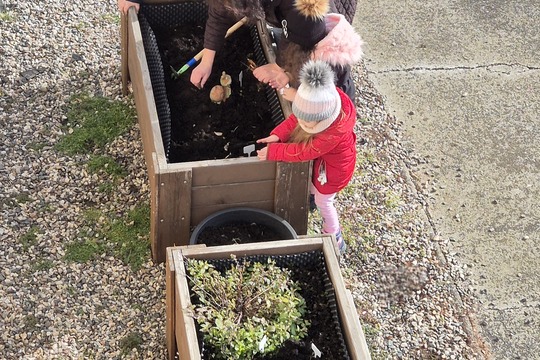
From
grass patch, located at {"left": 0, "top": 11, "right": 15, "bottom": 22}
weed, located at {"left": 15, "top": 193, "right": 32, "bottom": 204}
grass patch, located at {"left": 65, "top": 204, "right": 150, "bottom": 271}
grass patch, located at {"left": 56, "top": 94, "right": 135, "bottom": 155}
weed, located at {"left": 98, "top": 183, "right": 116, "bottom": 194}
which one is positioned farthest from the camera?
grass patch, located at {"left": 0, "top": 11, "right": 15, "bottom": 22}

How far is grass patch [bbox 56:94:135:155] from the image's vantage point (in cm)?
542

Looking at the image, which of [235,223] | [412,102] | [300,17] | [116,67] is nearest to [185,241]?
[235,223]

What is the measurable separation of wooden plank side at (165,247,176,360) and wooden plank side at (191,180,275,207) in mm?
509

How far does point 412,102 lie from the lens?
609cm

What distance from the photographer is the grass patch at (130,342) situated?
4.43 meters

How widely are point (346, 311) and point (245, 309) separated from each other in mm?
452

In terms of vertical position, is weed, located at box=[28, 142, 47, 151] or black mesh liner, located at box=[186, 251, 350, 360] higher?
black mesh liner, located at box=[186, 251, 350, 360]

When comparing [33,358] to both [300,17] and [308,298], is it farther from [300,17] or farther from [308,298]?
[300,17]

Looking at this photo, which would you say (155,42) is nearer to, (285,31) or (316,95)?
(285,31)

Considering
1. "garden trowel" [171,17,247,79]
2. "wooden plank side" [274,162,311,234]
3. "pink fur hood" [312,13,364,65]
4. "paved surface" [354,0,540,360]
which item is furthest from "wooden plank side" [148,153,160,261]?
"paved surface" [354,0,540,360]

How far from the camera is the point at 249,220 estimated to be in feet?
15.2

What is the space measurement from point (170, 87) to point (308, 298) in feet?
5.94

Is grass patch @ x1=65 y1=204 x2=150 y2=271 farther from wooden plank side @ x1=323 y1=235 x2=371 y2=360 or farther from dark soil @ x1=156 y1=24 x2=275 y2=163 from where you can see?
wooden plank side @ x1=323 y1=235 x2=371 y2=360

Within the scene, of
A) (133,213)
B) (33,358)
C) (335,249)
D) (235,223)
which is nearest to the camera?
(335,249)
